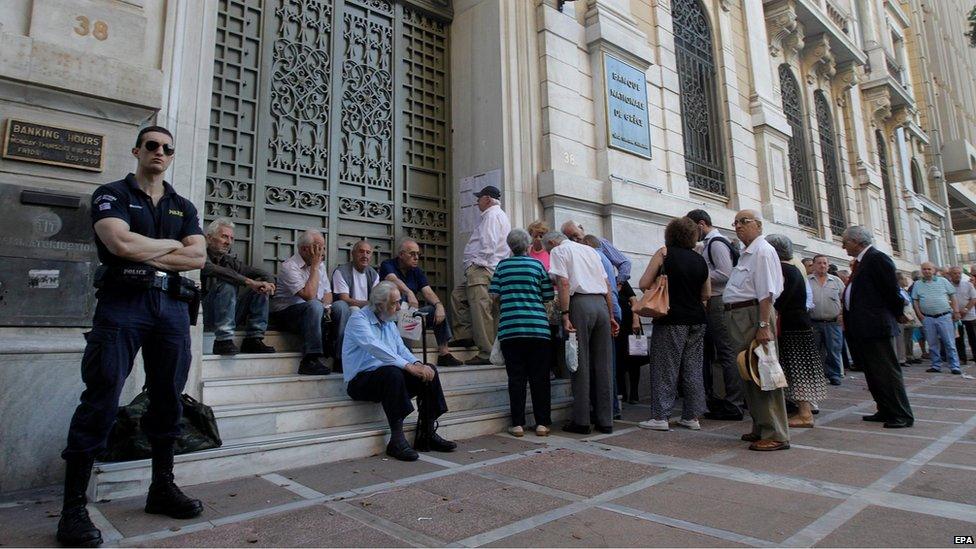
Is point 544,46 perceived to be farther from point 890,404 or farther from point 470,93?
point 890,404

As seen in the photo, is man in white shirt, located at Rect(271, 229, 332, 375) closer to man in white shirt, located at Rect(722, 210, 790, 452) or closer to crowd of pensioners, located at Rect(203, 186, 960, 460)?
crowd of pensioners, located at Rect(203, 186, 960, 460)

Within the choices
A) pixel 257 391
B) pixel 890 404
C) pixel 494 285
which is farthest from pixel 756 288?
pixel 257 391

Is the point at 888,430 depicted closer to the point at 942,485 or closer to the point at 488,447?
the point at 942,485

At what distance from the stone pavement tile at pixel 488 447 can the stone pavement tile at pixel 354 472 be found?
0.97 ft

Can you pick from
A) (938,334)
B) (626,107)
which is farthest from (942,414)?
(626,107)

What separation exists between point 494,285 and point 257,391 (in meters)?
2.29

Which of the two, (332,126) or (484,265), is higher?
(332,126)

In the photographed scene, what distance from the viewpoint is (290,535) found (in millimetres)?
2633

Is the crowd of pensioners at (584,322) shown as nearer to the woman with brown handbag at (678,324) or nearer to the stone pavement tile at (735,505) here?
the woman with brown handbag at (678,324)

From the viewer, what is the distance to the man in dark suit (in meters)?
5.17

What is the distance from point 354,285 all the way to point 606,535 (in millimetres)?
3921

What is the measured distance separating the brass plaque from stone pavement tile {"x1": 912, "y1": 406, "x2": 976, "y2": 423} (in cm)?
794

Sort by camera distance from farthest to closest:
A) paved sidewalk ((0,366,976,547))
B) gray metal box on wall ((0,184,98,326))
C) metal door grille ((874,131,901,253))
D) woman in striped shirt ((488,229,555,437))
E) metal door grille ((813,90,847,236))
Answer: metal door grille ((874,131,901,253))
metal door grille ((813,90,847,236))
woman in striped shirt ((488,229,555,437))
gray metal box on wall ((0,184,98,326))
paved sidewalk ((0,366,976,547))

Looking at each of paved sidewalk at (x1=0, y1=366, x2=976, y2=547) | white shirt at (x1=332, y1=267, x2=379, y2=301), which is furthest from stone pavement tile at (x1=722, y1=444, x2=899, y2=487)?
white shirt at (x1=332, y1=267, x2=379, y2=301)
